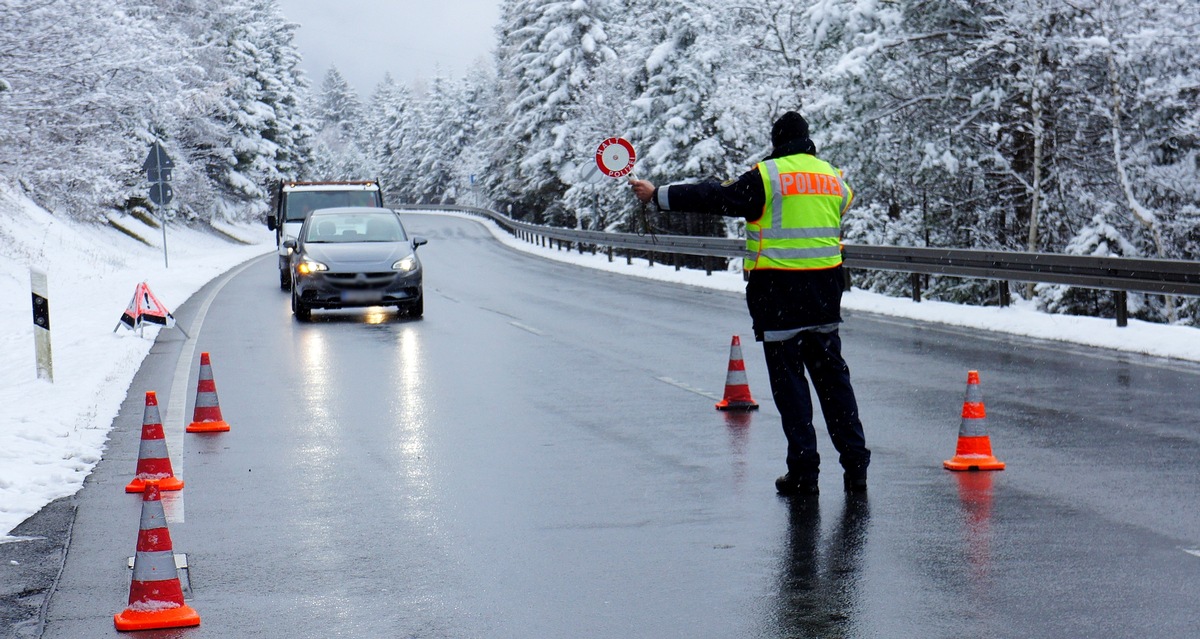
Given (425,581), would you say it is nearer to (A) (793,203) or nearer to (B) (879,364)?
(A) (793,203)

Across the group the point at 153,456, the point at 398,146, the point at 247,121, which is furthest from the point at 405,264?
the point at 398,146

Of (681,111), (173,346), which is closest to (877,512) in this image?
(173,346)

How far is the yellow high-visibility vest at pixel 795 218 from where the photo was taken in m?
7.56

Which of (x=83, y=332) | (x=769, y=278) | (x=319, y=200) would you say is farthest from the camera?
(x=319, y=200)

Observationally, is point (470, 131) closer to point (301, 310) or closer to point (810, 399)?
point (301, 310)

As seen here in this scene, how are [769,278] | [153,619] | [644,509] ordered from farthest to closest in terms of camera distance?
[769,278] → [644,509] → [153,619]

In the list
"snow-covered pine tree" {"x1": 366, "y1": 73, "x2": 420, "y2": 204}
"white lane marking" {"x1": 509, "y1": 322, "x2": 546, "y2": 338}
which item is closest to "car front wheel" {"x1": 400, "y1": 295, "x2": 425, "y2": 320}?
"white lane marking" {"x1": 509, "y1": 322, "x2": 546, "y2": 338}

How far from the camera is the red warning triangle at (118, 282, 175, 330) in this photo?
703 inches

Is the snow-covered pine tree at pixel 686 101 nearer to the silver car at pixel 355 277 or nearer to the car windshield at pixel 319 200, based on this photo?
the car windshield at pixel 319 200

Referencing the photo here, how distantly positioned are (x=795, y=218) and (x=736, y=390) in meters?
3.52

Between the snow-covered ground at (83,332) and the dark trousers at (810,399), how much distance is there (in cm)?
396

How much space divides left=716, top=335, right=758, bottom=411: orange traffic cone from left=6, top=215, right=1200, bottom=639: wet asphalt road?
8.2 inches

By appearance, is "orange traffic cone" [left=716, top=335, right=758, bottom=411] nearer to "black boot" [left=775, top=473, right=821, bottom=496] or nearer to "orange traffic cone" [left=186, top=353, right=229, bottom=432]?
"black boot" [left=775, top=473, right=821, bottom=496]

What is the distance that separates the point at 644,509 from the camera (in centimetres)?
739
